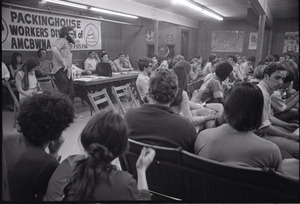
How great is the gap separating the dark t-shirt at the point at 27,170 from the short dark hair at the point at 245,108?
900 mm

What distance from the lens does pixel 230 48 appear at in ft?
31.0

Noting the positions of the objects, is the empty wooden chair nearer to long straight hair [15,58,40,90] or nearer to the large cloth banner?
long straight hair [15,58,40,90]

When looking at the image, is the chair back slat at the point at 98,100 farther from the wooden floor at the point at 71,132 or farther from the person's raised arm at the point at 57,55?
the person's raised arm at the point at 57,55

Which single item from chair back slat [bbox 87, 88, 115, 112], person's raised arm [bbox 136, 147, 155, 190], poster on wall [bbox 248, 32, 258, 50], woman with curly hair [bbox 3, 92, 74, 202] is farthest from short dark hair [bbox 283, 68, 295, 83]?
poster on wall [bbox 248, 32, 258, 50]

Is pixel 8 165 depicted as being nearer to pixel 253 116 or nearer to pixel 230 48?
pixel 253 116

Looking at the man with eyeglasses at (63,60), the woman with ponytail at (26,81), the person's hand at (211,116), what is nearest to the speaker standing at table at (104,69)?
the man with eyeglasses at (63,60)

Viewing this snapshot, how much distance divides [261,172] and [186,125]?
506mm

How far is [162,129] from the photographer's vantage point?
4.51 feet

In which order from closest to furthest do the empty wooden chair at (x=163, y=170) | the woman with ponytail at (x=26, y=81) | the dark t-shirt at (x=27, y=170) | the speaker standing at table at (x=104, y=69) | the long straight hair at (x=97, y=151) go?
Result: the long straight hair at (x=97, y=151)
the dark t-shirt at (x=27, y=170)
the empty wooden chair at (x=163, y=170)
the woman with ponytail at (x=26, y=81)
the speaker standing at table at (x=104, y=69)

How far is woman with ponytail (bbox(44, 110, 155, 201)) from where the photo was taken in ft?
3.02

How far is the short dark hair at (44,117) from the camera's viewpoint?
1.15 meters

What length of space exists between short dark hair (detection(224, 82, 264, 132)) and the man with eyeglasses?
3.08 meters

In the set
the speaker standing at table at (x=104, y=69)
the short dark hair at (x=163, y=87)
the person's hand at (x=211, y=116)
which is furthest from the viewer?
the speaker standing at table at (x=104, y=69)

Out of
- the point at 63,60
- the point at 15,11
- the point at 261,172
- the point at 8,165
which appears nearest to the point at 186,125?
the point at 261,172
